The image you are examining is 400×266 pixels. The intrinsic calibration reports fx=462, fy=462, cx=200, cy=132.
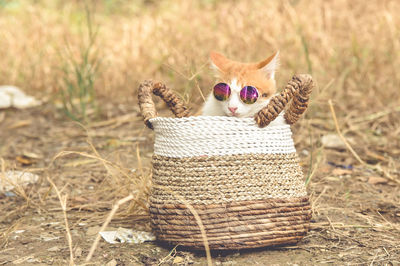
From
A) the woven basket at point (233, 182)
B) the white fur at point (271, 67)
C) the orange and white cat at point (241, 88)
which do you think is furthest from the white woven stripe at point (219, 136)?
the white fur at point (271, 67)

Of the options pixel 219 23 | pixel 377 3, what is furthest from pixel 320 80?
pixel 377 3

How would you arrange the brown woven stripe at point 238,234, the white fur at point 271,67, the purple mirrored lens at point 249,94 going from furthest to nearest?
the white fur at point 271,67 < the purple mirrored lens at point 249,94 < the brown woven stripe at point 238,234

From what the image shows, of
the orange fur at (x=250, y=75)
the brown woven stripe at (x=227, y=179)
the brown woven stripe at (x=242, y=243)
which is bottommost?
the brown woven stripe at (x=242, y=243)

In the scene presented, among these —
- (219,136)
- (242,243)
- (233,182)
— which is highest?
(219,136)

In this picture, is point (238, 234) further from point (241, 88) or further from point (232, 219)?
point (241, 88)

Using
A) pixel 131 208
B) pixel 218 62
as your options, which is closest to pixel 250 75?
pixel 218 62

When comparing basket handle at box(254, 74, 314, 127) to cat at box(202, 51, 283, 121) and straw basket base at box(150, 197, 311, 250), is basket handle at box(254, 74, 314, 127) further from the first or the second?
straw basket base at box(150, 197, 311, 250)

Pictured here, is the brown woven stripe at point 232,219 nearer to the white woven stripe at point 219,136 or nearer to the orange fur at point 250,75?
the white woven stripe at point 219,136
